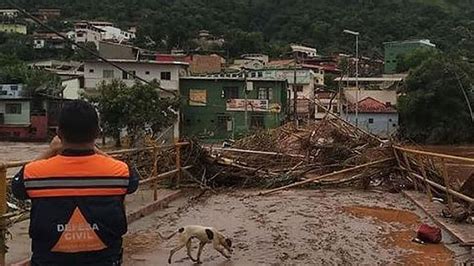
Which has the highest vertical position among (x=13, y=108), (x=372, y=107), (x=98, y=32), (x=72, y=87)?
(x=98, y=32)

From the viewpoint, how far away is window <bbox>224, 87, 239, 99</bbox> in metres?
50.1

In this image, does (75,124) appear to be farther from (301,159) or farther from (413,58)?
(413,58)

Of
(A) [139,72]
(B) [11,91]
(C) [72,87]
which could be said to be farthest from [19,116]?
(A) [139,72]

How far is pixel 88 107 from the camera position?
290 cm

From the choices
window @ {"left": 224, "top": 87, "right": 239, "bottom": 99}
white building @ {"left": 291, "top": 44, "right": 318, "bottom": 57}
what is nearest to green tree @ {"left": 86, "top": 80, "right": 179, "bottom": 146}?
window @ {"left": 224, "top": 87, "right": 239, "bottom": 99}

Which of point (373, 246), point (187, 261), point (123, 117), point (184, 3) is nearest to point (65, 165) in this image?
point (187, 261)

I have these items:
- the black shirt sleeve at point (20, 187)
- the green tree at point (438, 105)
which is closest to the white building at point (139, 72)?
the green tree at point (438, 105)

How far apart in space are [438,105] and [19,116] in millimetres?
32978

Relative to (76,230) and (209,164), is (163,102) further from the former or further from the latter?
(76,230)

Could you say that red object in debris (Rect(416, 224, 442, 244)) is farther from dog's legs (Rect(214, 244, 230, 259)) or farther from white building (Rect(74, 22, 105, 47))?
white building (Rect(74, 22, 105, 47))

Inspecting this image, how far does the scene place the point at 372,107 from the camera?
194ft

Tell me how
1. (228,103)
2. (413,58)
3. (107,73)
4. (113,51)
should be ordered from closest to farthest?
(228,103) < (107,73) < (113,51) < (413,58)

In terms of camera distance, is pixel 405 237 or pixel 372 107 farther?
pixel 372 107

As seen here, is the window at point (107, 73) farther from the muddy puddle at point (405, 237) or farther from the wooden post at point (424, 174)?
the muddy puddle at point (405, 237)
